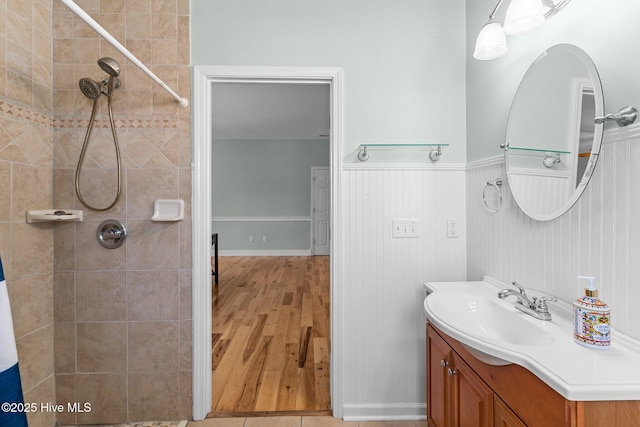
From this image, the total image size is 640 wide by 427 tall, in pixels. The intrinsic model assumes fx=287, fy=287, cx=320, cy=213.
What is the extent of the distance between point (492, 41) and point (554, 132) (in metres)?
0.48

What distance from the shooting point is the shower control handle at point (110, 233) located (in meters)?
1.64

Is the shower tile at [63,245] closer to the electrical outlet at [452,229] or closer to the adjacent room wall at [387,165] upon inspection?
the adjacent room wall at [387,165]

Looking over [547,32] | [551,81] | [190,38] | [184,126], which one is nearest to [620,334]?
[551,81]

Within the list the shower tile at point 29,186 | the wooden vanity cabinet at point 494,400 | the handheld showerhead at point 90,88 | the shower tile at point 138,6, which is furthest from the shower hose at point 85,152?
the wooden vanity cabinet at point 494,400

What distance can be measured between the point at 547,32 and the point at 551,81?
0.22 metres

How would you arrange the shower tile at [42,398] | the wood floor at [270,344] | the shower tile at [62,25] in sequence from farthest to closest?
the wood floor at [270,344] < the shower tile at [62,25] < the shower tile at [42,398]

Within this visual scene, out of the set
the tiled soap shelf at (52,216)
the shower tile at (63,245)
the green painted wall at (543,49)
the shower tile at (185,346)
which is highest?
the green painted wall at (543,49)

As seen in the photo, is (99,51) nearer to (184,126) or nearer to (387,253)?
(184,126)

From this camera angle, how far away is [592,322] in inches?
33.4

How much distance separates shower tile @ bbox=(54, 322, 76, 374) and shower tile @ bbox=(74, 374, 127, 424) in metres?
0.09

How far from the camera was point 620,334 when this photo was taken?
886 mm

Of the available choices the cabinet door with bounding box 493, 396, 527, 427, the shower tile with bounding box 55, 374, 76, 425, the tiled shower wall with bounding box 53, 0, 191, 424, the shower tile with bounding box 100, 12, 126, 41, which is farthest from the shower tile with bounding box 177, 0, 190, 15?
the cabinet door with bounding box 493, 396, 527, 427

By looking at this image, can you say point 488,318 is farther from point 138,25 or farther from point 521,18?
point 138,25

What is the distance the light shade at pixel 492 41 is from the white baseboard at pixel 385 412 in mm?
1934
